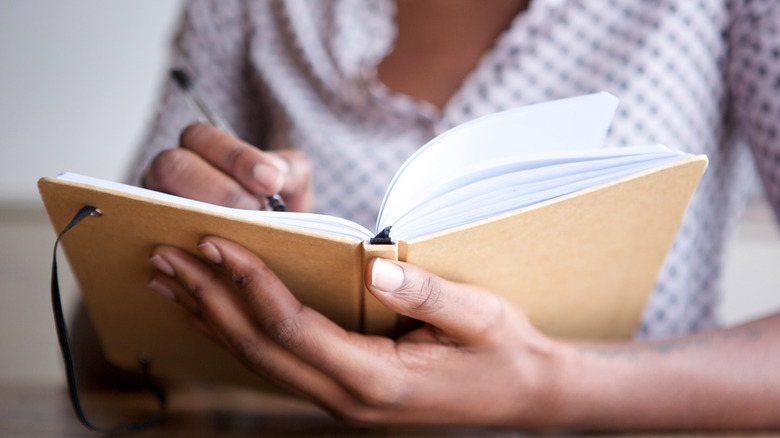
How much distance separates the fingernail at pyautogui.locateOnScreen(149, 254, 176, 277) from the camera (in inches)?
18.0

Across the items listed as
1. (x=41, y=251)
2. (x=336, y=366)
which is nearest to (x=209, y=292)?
(x=336, y=366)

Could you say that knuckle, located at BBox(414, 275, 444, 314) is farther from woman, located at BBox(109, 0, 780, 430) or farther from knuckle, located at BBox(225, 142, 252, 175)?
knuckle, located at BBox(225, 142, 252, 175)

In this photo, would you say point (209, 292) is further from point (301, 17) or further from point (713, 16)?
point (713, 16)

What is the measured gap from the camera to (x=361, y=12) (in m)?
0.96

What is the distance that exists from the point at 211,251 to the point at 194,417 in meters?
0.33

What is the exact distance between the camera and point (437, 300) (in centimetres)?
40

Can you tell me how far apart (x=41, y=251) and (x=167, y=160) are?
7.35 feet

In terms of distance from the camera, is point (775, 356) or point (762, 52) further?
point (762, 52)

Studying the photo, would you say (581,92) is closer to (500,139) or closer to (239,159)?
(500,139)

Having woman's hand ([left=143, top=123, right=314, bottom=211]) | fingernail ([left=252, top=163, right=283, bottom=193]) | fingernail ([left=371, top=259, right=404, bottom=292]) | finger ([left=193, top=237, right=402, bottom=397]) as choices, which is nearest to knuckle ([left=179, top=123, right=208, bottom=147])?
woman's hand ([left=143, top=123, right=314, bottom=211])

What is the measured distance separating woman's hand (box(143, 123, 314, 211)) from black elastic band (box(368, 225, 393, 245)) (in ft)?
0.57

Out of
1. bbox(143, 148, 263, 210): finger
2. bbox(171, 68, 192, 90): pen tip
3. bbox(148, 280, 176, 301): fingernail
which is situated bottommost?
bbox(148, 280, 176, 301): fingernail

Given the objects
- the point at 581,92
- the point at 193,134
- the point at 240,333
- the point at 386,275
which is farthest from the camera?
the point at 581,92

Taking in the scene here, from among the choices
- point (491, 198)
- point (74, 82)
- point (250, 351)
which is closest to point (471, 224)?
point (491, 198)
